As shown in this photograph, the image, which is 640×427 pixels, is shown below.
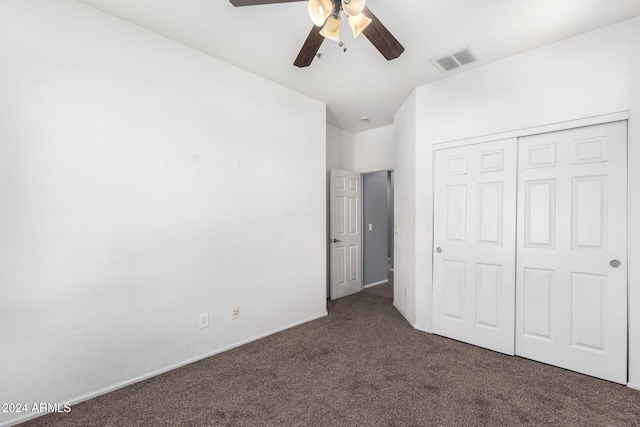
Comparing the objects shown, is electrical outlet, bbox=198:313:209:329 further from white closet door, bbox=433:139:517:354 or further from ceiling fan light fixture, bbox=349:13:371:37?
ceiling fan light fixture, bbox=349:13:371:37

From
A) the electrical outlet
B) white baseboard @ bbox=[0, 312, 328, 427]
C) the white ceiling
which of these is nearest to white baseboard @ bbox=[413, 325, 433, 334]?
white baseboard @ bbox=[0, 312, 328, 427]

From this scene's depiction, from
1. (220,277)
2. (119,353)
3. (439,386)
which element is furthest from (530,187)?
(119,353)

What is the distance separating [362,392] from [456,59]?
293cm

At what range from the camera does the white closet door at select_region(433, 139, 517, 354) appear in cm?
259

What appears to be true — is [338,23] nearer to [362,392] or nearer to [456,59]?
[456,59]

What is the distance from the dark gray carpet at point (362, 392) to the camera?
175 cm

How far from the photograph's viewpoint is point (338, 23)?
1601 millimetres

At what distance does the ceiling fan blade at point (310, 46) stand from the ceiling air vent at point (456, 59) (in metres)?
1.31

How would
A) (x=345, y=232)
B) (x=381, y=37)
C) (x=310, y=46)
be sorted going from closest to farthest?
1. (x=381, y=37)
2. (x=310, y=46)
3. (x=345, y=232)

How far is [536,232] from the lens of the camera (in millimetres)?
2463

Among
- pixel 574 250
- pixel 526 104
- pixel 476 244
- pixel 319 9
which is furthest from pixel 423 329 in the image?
pixel 319 9

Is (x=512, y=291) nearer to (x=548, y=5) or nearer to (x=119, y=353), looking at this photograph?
(x=548, y=5)

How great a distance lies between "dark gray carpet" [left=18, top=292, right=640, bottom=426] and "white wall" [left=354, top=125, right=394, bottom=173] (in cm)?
265

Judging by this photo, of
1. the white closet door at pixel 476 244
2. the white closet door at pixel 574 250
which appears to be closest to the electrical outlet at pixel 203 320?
the white closet door at pixel 476 244
